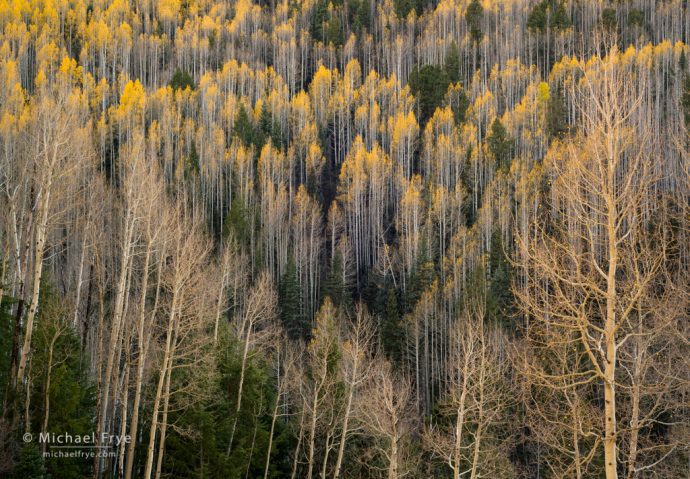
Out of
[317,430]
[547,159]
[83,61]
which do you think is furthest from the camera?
[83,61]

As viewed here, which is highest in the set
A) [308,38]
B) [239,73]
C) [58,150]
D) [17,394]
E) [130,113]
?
[308,38]

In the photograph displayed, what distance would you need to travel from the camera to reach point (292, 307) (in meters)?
43.0

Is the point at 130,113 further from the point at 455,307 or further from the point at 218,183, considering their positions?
the point at 455,307

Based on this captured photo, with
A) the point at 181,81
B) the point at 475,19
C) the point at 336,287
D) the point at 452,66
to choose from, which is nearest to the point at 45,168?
the point at 336,287

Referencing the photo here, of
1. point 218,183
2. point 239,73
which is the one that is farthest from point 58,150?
point 239,73

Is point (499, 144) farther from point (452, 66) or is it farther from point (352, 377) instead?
point (352, 377)

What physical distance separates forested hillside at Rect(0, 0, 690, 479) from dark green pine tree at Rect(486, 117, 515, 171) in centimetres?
43

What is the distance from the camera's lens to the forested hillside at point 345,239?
32.8 ft

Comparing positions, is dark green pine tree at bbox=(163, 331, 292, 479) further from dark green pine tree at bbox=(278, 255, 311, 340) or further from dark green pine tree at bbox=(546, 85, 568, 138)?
dark green pine tree at bbox=(546, 85, 568, 138)

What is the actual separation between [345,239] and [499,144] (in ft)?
61.5

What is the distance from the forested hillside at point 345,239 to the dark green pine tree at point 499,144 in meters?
0.43

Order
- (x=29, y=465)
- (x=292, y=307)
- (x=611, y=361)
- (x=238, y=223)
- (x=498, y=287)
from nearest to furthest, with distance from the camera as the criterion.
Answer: (x=611, y=361), (x=29, y=465), (x=498, y=287), (x=292, y=307), (x=238, y=223)

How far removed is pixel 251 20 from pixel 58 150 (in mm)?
82584

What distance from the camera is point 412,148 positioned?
64.4 metres
